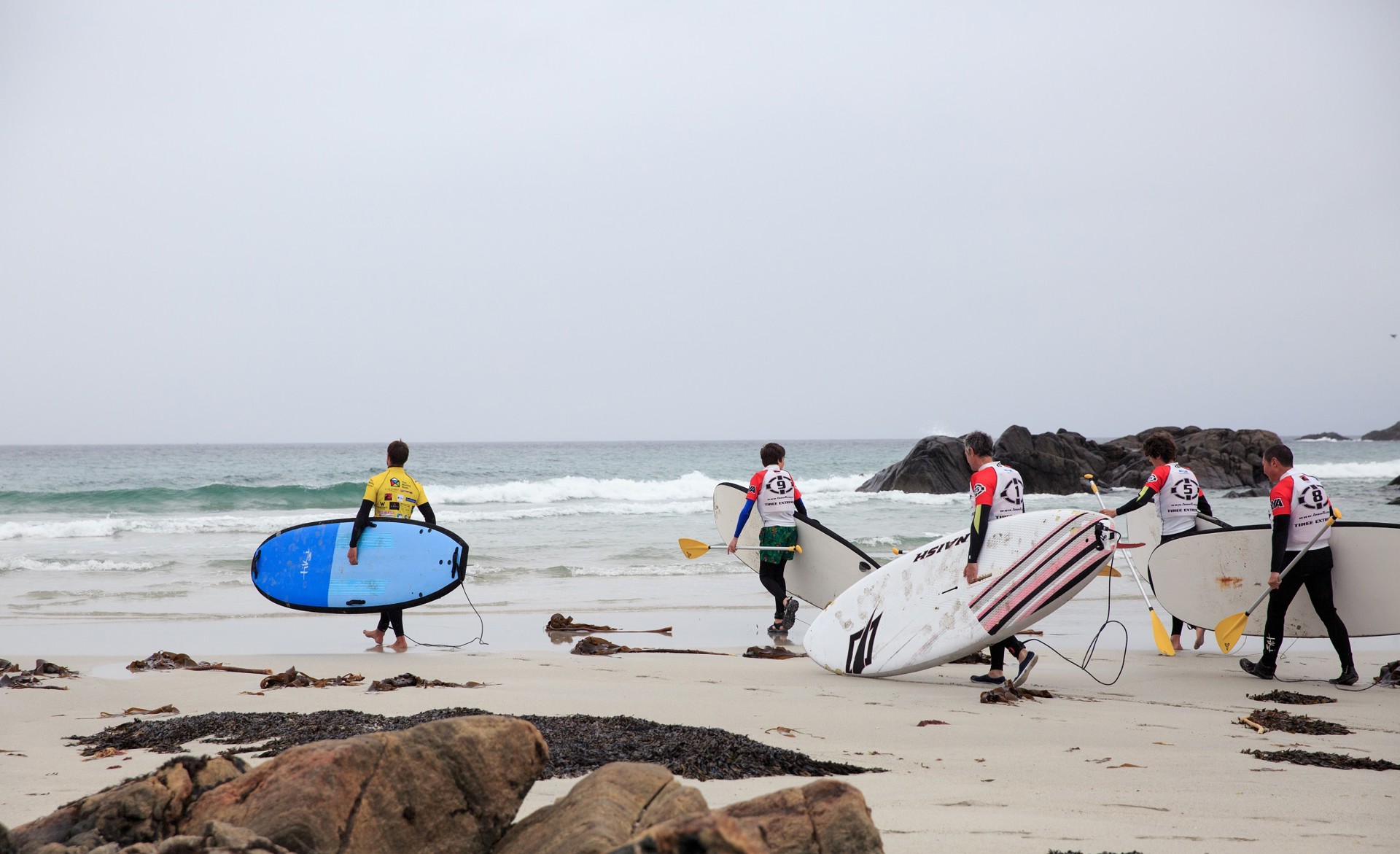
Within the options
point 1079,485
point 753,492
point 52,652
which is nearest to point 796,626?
point 753,492

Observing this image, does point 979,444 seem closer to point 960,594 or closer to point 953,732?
point 960,594

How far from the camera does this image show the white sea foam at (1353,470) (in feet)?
124

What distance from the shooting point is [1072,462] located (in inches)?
1034

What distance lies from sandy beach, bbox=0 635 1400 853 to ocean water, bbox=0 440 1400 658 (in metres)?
1.35

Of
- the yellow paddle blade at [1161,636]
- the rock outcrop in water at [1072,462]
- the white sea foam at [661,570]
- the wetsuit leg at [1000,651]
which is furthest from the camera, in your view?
the rock outcrop in water at [1072,462]

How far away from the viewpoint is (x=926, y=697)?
5293mm

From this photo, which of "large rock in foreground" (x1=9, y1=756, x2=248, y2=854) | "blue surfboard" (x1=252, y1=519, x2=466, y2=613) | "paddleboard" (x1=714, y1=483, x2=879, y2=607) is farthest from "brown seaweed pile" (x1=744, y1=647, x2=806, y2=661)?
"large rock in foreground" (x1=9, y1=756, x2=248, y2=854)

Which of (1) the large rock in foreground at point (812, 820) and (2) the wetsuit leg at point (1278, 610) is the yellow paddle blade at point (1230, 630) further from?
(1) the large rock in foreground at point (812, 820)

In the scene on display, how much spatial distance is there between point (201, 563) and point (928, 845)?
1186 cm

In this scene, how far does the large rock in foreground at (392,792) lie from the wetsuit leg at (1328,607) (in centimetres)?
547

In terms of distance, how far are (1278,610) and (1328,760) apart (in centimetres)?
243

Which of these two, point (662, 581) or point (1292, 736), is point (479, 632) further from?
point (1292, 736)

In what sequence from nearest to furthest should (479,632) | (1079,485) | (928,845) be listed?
(928,845) < (479,632) < (1079,485)

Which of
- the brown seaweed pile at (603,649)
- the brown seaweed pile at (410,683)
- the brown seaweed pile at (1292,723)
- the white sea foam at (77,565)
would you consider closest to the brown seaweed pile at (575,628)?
the brown seaweed pile at (603,649)
